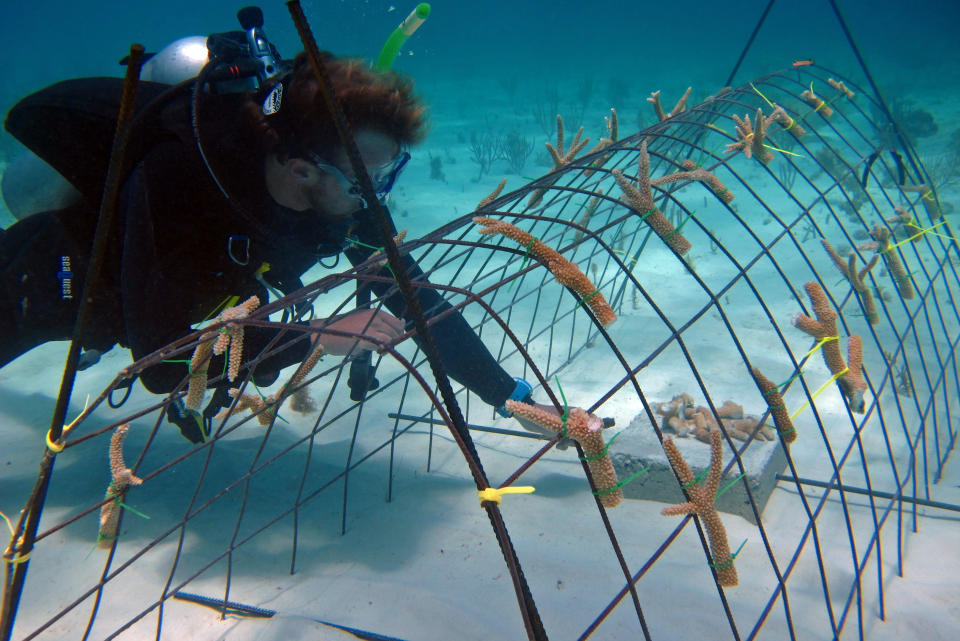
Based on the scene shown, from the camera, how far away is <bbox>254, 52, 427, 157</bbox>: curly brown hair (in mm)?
1998

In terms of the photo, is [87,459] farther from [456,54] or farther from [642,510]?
[456,54]

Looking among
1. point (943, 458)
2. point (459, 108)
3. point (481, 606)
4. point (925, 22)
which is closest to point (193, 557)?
point (481, 606)

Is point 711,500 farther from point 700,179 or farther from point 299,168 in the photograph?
point 299,168

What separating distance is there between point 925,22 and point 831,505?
44.0 m

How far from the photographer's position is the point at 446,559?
243 cm

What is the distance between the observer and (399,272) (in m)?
0.88

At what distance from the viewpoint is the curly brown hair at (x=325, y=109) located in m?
2.00

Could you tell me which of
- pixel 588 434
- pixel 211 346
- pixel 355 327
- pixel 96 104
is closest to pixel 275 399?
pixel 355 327

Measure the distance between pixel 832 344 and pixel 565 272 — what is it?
987 mm

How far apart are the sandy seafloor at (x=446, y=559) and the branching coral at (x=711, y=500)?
25.7 inches

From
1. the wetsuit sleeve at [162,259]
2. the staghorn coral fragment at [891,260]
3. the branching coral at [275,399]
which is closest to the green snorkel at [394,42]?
the wetsuit sleeve at [162,259]

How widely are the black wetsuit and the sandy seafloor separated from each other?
38.3 inches

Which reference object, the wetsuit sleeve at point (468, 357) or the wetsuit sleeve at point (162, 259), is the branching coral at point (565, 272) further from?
the wetsuit sleeve at point (468, 357)

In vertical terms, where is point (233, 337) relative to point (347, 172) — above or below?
below
